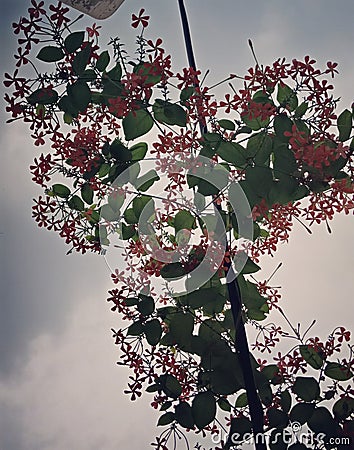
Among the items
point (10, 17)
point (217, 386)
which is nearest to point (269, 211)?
point (217, 386)

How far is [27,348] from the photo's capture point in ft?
2.90

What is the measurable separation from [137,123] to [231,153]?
11 centimetres

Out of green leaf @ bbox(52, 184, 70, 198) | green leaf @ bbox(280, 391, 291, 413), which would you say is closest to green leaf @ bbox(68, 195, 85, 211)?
green leaf @ bbox(52, 184, 70, 198)

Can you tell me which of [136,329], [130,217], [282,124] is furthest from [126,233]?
[282,124]

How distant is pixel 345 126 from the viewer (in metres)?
0.68

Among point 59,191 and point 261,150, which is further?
point 59,191

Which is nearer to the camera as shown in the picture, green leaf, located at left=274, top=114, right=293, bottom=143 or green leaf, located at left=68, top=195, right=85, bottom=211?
green leaf, located at left=274, top=114, right=293, bottom=143

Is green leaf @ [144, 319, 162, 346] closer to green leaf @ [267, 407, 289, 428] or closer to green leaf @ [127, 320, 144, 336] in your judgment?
green leaf @ [127, 320, 144, 336]

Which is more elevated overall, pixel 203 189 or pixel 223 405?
pixel 203 189

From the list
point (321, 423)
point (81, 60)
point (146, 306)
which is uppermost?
point (81, 60)

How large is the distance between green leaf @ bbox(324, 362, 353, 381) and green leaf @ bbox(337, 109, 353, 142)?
254 millimetres

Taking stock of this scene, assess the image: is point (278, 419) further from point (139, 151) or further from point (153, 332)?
point (139, 151)

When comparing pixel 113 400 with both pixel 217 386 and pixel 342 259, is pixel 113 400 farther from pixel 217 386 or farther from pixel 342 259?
pixel 342 259

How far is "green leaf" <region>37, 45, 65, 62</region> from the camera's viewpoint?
71cm
